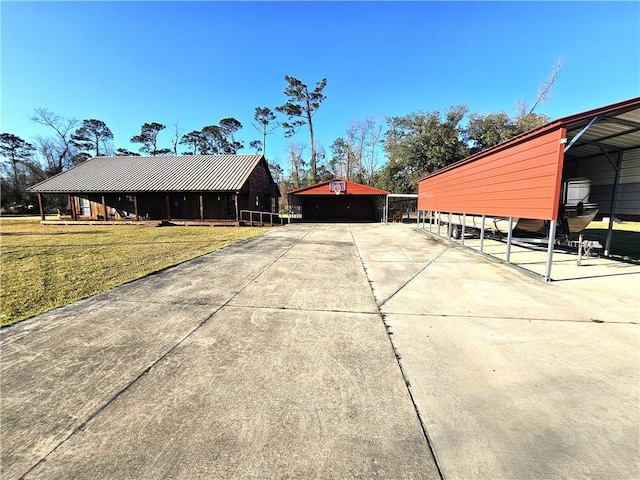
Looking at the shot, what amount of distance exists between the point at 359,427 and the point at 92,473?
1680 mm

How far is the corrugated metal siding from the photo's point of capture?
27.3 feet

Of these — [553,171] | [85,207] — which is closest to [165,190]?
[85,207]

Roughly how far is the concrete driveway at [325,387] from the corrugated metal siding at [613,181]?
5910mm

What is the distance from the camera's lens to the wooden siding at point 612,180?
8.34m

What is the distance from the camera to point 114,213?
21.9 m

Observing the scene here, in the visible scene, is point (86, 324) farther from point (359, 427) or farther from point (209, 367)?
point (359, 427)

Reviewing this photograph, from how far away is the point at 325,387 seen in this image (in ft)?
8.14

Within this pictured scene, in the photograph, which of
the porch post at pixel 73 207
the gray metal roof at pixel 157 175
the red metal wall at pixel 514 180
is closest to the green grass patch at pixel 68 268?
the red metal wall at pixel 514 180

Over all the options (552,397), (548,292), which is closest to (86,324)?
(552,397)

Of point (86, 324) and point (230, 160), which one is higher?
point (230, 160)

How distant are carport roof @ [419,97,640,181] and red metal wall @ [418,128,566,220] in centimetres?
14

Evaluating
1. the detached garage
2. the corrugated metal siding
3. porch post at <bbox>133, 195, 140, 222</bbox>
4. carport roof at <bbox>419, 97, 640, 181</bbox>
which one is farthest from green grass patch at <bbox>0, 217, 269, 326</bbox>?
the detached garage

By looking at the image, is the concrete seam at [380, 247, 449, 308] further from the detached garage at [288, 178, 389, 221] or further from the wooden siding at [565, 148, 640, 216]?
the detached garage at [288, 178, 389, 221]

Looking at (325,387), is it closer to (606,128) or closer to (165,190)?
(606,128)
